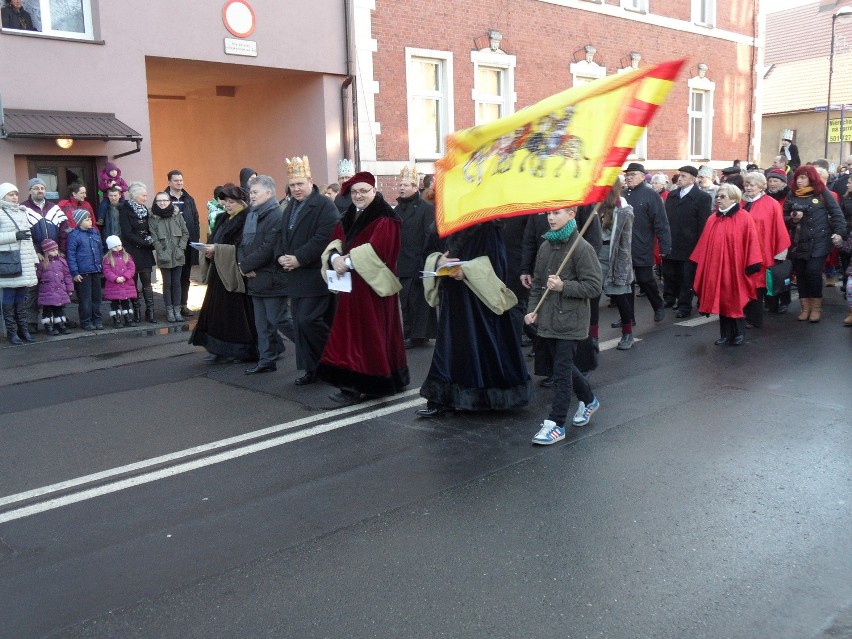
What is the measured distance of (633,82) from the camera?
16.0ft

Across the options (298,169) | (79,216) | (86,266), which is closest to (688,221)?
(298,169)

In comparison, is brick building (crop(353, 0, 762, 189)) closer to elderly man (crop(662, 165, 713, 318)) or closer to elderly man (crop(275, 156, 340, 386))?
elderly man (crop(662, 165, 713, 318))

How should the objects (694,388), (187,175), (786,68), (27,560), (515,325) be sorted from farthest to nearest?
(786,68), (187,175), (694,388), (515,325), (27,560)

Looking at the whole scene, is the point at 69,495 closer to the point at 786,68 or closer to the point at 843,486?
the point at 843,486

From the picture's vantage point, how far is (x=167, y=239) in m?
11.5

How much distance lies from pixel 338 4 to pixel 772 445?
12.6 m

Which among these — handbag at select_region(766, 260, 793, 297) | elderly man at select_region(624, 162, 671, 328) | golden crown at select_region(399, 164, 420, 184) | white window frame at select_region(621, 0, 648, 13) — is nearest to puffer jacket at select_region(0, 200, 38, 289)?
golden crown at select_region(399, 164, 420, 184)

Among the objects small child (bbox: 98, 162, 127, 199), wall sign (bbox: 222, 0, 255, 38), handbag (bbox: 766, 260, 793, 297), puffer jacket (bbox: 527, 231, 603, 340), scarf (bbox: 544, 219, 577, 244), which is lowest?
handbag (bbox: 766, 260, 793, 297)

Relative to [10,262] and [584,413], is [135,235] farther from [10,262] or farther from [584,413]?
[584,413]

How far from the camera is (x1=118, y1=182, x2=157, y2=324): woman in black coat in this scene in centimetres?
1140

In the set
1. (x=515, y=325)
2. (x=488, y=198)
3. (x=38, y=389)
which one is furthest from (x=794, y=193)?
(x=38, y=389)

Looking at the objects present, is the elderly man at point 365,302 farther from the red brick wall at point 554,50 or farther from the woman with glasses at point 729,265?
the red brick wall at point 554,50

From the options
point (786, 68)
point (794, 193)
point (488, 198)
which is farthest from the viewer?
point (786, 68)

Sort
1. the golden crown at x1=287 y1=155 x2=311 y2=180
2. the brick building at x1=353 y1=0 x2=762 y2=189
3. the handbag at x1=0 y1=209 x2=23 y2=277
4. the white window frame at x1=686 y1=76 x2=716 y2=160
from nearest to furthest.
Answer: the golden crown at x1=287 y1=155 x2=311 y2=180 < the handbag at x1=0 y1=209 x2=23 y2=277 < the brick building at x1=353 y1=0 x2=762 y2=189 < the white window frame at x1=686 y1=76 x2=716 y2=160
